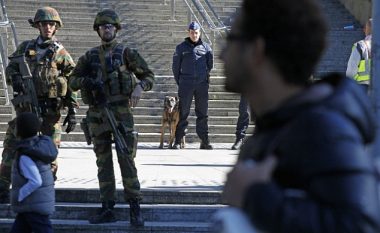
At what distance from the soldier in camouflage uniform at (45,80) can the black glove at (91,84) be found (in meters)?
0.91

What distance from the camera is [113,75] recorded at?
300 inches

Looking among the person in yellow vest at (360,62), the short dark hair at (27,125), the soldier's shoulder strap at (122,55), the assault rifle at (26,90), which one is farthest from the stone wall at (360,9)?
the short dark hair at (27,125)

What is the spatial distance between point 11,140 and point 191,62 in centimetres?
587

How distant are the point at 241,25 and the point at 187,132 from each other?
13284 mm

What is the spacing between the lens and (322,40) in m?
2.13

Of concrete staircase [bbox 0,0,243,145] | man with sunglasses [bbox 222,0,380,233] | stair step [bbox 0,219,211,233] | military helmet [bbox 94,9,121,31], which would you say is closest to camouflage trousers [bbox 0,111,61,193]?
stair step [bbox 0,219,211,233]

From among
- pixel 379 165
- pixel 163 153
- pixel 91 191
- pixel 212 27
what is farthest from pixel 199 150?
pixel 379 165

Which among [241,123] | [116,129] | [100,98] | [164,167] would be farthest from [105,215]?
[241,123]

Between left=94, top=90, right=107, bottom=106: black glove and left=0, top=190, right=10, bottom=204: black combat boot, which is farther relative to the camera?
left=0, top=190, right=10, bottom=204: black combat boot

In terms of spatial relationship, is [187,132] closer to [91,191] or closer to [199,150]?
[199,150]

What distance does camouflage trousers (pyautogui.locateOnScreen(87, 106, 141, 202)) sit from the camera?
25.2ft

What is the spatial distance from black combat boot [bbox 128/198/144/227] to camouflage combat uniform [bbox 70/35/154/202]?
0.22ft

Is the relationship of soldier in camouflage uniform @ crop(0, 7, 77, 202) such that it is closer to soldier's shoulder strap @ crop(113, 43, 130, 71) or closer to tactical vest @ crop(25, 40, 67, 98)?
tactical vest @ crop(25, 40, 67, 98)

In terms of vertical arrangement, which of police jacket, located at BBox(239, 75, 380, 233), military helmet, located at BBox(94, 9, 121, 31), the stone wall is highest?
police jacket, located at BBox(239, 75, 380, 233)
